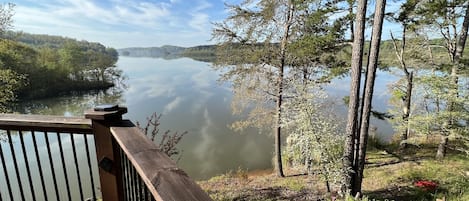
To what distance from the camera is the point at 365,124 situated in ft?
17.9

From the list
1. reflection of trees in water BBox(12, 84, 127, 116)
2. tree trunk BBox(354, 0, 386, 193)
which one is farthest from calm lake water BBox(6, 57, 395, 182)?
tree trunk BBox(354, 0, 386, 193)

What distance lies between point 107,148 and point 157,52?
119985 millimetres

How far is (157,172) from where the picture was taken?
76 centimetres

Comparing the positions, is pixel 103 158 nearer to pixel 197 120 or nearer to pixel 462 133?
pixel 462 133

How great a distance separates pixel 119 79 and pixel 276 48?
2725cm

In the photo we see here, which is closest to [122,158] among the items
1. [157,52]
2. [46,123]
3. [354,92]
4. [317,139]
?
[46,123]

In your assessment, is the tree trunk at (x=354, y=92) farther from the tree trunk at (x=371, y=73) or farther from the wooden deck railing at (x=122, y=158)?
the wooden deck railing at (x=122, y=158)

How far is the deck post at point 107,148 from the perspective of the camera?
1.19 metres

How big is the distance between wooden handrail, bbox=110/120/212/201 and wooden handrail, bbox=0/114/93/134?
34 cm

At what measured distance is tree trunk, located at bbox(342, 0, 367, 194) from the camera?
189 inches

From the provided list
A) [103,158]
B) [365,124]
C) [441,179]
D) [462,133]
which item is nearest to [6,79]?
[103,158]

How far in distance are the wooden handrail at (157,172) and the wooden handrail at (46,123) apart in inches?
13.4

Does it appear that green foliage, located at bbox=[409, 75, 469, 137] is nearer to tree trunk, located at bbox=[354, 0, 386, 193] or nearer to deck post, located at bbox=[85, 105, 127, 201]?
tree trunk, located at bbox=[354, 0, 386, 193]

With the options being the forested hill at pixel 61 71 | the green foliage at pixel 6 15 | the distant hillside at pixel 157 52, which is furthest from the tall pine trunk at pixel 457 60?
the distant hillside at pixel 157 52
